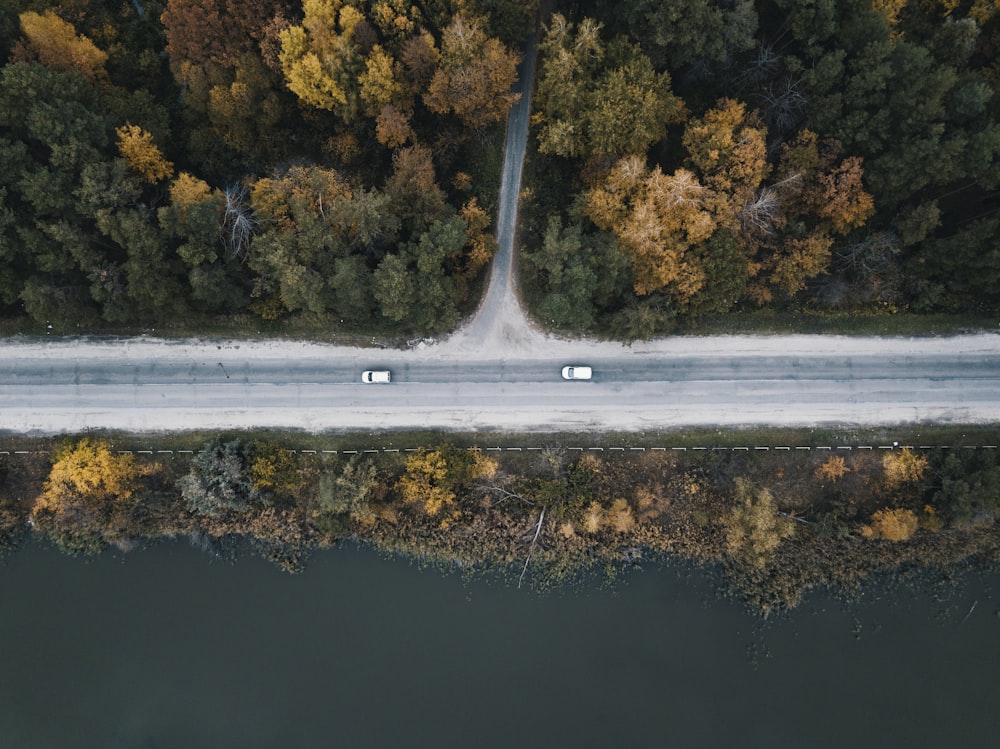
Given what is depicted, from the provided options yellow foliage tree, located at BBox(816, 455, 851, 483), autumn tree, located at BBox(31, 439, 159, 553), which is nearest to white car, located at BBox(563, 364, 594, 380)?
yellow foliage tree, located at BBox(816, 455, 851, 483)

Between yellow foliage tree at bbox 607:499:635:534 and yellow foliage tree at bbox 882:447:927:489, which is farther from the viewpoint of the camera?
yellow foliage tree at bbox 882:447:927:489

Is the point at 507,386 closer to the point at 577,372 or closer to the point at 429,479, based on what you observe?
the point at 577,372

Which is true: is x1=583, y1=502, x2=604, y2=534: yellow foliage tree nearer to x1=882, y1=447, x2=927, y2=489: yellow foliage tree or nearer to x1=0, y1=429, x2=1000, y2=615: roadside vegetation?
x1=0, y1=429, x2=1000, y2=615: roadside vegetation

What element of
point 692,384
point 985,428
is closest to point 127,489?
point 692,384

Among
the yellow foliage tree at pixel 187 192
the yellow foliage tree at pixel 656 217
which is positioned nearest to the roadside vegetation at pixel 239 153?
the yellow foliage tree at pixel 187 192

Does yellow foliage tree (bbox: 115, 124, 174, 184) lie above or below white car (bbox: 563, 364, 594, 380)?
above

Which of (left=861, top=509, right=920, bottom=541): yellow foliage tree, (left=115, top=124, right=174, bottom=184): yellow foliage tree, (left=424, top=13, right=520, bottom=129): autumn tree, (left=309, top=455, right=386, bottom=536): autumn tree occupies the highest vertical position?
(left=424, top=13, right=520, bottom=129): autumn tree

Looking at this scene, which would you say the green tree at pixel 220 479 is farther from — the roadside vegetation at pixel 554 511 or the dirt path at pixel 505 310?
the dirt path at pixel 505 310
